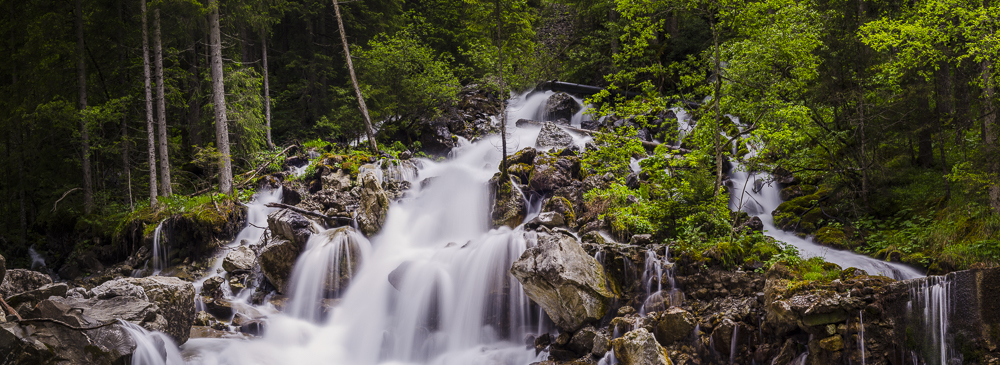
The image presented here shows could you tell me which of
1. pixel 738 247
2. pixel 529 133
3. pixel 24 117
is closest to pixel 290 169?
pixel 24 117


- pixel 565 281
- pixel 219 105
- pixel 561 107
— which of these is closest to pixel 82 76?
pixel 219 105

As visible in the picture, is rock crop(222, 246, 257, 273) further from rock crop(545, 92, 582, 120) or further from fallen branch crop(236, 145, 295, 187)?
rock crop(545, 92, 582, 120)

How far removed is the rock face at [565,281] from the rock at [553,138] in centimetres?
814

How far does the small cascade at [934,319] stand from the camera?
5.83 m

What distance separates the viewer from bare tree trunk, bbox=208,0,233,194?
A: 14320 mm

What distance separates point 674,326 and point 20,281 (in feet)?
33.9

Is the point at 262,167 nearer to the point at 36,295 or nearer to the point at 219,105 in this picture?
the point at 219,105

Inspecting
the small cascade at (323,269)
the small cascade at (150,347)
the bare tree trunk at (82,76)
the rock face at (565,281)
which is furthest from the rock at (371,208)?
the bare tree trunk at (82,76)

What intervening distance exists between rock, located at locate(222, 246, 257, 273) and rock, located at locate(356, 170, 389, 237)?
2.88 m

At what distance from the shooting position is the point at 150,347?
7219 millimetres

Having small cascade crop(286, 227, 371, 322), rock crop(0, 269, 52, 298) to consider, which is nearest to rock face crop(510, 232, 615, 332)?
small cascade crop(286, 227, 371, 322)

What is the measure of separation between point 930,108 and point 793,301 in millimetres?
6488

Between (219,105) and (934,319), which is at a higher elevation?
(219,105)

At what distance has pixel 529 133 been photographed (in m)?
18.8
